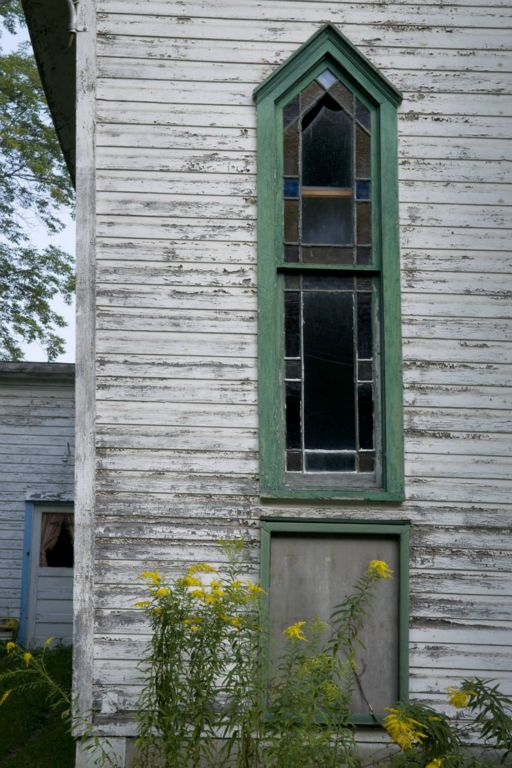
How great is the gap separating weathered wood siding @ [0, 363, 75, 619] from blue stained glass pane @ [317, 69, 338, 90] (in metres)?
8.37

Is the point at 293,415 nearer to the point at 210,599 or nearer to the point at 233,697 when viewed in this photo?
the point at 210,599

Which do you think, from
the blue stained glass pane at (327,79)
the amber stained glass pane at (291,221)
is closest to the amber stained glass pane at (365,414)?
the amber stained glass pane at (291,221)

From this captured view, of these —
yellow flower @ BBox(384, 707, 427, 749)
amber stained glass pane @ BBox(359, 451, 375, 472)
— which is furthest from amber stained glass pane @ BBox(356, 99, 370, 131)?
yellow flower @ BBox(384, 707, 427, 749)

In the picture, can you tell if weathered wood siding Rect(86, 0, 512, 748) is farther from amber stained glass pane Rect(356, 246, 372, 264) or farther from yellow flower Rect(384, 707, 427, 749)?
yellow flower Rect(384, 707, 427, 749)

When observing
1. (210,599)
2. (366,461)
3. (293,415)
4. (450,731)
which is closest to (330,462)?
(366,461)

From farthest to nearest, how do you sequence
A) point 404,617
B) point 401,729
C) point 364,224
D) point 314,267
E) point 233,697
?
point 364,224, point 314,267, point 404,617, point 233,697, point 401,729

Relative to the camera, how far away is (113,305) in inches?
273

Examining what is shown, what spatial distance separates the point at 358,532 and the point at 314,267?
186 cm

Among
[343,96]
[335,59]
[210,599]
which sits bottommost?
[210,599]

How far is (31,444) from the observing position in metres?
14.9

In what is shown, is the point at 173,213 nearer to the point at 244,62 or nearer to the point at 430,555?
the point at 244,62

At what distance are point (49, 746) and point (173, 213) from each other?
4.83m

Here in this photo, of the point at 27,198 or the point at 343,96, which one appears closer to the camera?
the point at 343,96

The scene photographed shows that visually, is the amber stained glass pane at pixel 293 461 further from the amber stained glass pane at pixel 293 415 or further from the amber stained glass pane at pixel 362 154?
the amber stained glass pane at pixel 362 154
